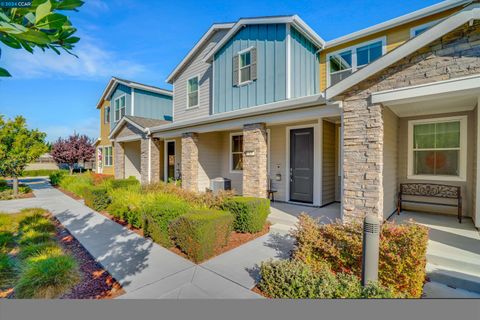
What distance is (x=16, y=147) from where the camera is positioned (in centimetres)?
970

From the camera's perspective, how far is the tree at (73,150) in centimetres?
1719

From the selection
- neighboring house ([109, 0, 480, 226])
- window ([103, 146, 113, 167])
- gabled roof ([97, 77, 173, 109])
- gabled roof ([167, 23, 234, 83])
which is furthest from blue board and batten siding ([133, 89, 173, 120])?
window ([103, 146, 113, 167])

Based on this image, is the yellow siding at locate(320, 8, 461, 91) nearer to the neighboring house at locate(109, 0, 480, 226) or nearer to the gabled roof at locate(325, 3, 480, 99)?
the neighboring house at locate(109, 0, 480, 226)

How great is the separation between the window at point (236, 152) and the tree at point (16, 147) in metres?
8.86

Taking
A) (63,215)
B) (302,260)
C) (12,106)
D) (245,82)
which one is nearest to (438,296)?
(302,260)

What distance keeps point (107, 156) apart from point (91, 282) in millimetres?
15929

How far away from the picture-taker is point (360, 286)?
2.58 metres

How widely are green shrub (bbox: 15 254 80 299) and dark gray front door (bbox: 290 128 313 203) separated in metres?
6.19

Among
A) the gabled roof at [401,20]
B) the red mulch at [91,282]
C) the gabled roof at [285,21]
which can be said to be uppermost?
the gabled roof at [285,21]

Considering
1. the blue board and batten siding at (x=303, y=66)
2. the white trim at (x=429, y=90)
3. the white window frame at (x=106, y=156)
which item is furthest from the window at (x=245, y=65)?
the white window frame at (x=106, y=156)

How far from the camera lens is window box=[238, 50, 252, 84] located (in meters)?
8.25

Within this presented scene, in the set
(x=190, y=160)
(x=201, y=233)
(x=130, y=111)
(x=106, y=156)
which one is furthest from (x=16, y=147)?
(x=201, y=233)

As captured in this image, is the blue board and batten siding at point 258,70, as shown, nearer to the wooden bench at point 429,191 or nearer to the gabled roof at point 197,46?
the gabled roof at point 197,46

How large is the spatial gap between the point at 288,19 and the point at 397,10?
416 centimetres
